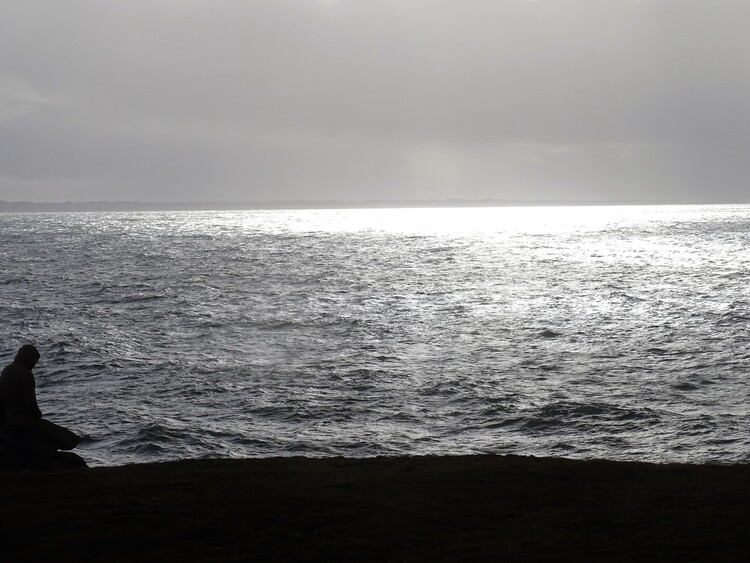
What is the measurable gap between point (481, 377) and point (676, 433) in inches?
335

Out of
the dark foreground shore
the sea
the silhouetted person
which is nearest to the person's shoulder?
the silhouetted person

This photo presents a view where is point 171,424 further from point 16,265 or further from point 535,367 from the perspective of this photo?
point 16,265

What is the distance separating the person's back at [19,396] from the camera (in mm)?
12148

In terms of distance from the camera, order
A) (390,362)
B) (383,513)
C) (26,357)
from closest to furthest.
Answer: (383,513) < (26,357) < (390,362)

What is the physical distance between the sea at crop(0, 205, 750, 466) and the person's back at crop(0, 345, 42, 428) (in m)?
6.26

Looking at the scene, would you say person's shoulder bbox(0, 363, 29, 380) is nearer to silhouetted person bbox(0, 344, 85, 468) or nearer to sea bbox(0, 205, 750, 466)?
silhouetted person bbox(0, 344, 85, 468)

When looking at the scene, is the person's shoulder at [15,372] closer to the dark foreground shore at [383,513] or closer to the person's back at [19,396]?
the person's back at [19,396]

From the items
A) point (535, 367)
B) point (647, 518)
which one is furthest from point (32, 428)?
point (535, 367)

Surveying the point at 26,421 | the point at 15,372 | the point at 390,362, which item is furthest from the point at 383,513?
the point at 390,362

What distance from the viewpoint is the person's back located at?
12.1 m

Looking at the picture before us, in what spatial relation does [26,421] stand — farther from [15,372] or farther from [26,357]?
[26,357]

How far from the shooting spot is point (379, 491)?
10.1m

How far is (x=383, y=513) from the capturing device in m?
9.17

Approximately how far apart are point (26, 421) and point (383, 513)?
6.11 meters
